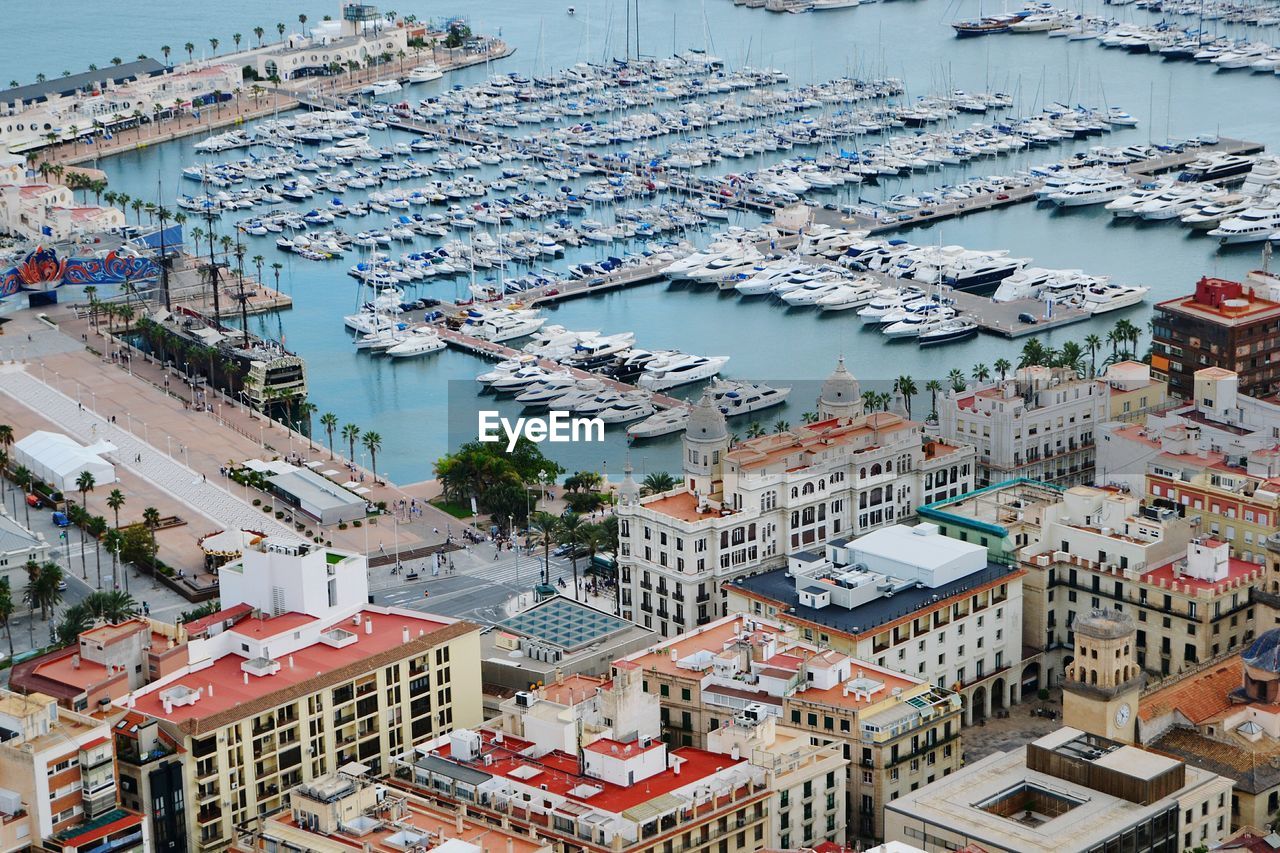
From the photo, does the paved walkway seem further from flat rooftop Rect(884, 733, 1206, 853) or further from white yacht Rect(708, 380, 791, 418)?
flat rooftop Rect(884, 733, 1206, 853)

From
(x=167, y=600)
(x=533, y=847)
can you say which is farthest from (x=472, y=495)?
(x=533, y=847)

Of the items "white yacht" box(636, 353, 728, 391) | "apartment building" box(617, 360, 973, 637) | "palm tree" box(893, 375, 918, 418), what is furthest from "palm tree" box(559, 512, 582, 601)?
"white yacht" box(636, 353, 728, 391)

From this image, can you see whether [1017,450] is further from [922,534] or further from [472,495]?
[472,495]

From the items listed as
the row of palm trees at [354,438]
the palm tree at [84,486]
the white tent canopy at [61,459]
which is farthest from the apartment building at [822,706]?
the white tent canopy at [61,459]

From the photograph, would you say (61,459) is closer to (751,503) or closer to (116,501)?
(116,501)

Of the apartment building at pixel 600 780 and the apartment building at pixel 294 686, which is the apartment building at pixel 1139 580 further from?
the apartment building at pixel 294 686

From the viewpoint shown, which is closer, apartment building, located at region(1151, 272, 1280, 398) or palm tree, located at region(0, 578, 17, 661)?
palm tree, located at region(0, 578, 17, 661)

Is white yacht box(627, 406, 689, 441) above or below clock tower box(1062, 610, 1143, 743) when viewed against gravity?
below

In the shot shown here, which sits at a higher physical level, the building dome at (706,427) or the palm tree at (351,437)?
the building dome at (706,427)
